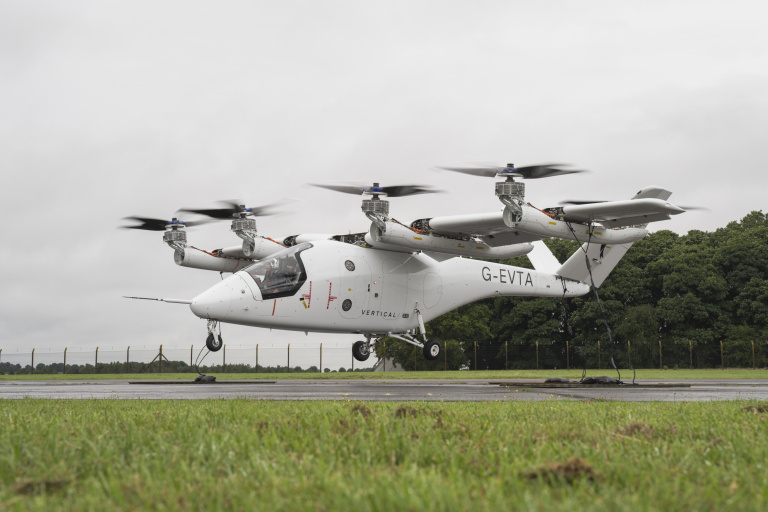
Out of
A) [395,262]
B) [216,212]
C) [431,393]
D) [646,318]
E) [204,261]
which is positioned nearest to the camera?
[431,393]

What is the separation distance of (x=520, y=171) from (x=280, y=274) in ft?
24.8

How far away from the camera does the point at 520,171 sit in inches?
818

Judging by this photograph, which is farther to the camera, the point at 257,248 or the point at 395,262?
the point at 257,248

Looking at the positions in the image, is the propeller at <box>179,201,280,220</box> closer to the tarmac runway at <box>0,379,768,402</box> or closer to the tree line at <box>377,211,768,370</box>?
the tarmac runway at <box>0,379,768,402</box>

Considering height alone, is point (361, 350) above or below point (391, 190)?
below

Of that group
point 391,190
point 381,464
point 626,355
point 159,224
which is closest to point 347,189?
point 391,190

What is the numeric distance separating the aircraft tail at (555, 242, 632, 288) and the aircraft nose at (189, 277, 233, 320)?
45.3ft

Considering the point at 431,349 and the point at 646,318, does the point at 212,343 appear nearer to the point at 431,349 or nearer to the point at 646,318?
the point at 431,349

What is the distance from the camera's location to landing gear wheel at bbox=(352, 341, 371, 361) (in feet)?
84.9

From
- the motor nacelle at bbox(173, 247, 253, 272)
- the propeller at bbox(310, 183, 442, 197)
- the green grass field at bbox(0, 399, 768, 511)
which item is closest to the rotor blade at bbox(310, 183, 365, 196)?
the propeller at bbox(310, 183, 442, 197)

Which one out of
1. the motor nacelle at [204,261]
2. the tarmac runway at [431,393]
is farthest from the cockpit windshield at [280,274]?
the tarmac runway at [431,393]

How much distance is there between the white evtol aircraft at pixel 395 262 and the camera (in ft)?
69.0

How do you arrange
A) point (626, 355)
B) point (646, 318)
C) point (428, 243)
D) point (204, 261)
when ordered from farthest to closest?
point (646, 318)
point (626, 355)
point (204, 261)
point (428, 243)

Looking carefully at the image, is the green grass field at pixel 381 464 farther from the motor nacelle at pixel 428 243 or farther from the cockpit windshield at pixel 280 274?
the motor nacelle at pixel 428 243
